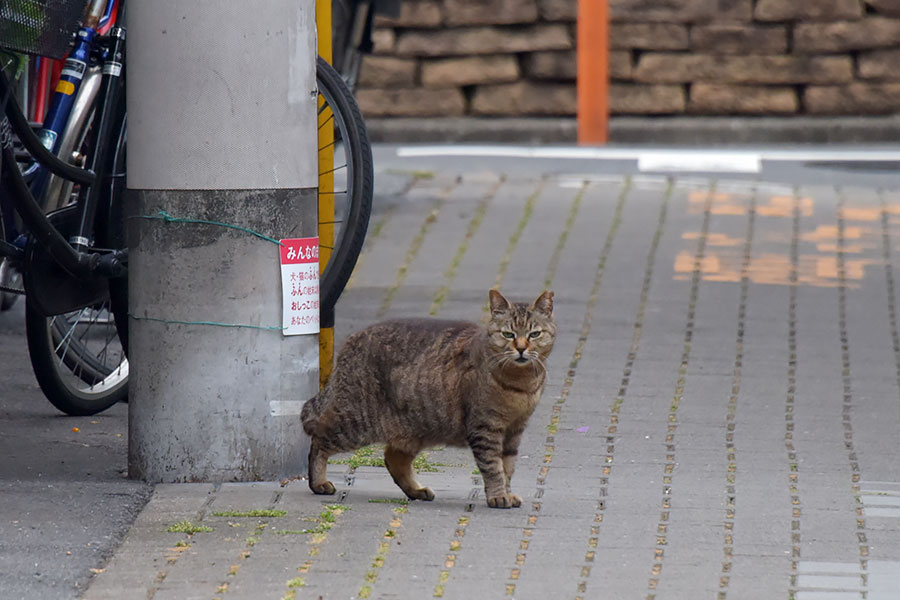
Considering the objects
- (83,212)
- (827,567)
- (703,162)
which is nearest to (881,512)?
(827,567)

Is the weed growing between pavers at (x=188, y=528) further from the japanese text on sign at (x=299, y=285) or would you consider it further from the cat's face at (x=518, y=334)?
the cat's face at (x=518, y=334)

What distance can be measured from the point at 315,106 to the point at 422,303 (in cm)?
312

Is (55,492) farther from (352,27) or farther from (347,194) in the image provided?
(352,27)

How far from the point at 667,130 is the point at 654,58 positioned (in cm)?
65

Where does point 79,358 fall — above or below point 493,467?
above

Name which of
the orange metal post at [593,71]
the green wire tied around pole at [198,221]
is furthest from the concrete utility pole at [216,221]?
the orange metal post at [593,71]

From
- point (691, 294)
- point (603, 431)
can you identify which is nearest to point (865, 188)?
point (691, 294)

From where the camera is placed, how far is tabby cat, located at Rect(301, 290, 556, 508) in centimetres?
581

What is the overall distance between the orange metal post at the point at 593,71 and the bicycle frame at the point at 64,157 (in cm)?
798

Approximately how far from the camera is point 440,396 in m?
5.90

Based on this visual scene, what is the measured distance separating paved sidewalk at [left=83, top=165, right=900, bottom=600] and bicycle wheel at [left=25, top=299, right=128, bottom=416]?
1255mm

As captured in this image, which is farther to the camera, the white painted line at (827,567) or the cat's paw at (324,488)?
the cat's paw at (324,488)

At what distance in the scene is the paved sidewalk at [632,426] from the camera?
505 centimetres

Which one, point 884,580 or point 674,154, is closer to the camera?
point 884,580
